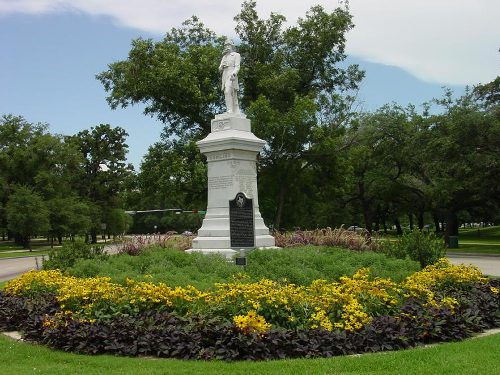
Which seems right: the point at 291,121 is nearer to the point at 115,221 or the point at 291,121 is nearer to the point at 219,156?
the point at 219,156

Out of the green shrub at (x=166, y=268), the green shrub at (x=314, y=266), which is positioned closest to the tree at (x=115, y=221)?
the green shrub at (x=166, y=268)

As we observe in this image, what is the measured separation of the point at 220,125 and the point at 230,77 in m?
1.52

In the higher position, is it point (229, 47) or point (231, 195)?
point (229, 47)

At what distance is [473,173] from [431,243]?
18.8 metres

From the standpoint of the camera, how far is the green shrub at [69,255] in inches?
513

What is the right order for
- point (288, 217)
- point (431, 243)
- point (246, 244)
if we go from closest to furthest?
point (431, 243) → point (246, 244) → point (288, 217)

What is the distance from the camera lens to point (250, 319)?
6.95 meters

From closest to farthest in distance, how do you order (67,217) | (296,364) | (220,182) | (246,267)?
(296,364)
(246,267)
(220,182)
(67,217)

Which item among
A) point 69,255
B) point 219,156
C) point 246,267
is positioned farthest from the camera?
point 219,156

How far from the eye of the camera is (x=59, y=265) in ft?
42.4

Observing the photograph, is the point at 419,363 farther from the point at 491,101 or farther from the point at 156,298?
the point at 491,101

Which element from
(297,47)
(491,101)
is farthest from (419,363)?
(297,47)

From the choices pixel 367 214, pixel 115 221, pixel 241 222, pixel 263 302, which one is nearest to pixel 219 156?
pixel 241 222

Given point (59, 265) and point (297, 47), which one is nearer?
point (59, 265)
